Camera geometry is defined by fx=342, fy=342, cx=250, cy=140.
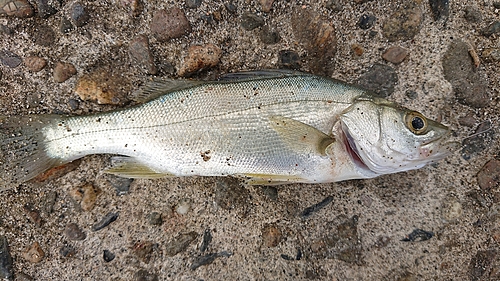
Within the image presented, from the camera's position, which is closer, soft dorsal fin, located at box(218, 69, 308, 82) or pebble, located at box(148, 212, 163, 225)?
soft dorsal fin, located at box(218, 69, 308, 82)

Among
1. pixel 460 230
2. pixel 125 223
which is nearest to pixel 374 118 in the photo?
pixel 460 230

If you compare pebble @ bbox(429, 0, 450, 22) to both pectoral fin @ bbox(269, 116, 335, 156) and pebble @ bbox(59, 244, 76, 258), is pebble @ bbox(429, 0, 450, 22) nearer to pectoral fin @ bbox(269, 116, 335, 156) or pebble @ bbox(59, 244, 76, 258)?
pectoral fin @ bbox(269, 116, 335, 156)

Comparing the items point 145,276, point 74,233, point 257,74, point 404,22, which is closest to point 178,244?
point 145,276

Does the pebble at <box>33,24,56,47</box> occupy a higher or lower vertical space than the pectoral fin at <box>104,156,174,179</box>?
higher

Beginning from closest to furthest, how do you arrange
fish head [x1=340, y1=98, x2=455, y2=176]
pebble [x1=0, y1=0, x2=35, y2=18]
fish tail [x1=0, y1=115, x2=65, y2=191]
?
fish head [x1=340, y1=98, x2=455, y2=176] < fish tail [x1=0, y1=115, x2=65, y2=191] < pebble [x1=0, y1=0, x2=35, y2=18]

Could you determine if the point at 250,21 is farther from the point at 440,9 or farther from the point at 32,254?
the point at 32,254

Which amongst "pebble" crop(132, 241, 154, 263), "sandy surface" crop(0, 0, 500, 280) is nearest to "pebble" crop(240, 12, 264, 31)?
"sandy surface" crop(0, 0, 500, 280)
